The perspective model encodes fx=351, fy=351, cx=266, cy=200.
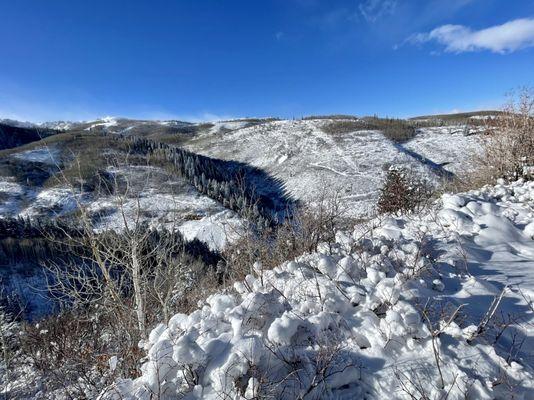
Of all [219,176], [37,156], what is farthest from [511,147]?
[37,156]

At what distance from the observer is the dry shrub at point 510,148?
449 inches

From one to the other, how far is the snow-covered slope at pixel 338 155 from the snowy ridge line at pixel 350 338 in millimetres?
51218

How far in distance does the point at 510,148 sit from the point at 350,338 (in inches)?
449

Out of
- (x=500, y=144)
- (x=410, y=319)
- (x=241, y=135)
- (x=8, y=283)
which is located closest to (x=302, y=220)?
(x=410, y=319)

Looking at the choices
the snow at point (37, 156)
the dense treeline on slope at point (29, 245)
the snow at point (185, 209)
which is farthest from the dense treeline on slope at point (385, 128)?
the snow at point (37, 156)

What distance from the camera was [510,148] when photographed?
1180 cm

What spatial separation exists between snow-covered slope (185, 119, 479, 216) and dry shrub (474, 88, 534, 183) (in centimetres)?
4175

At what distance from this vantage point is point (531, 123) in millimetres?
12312

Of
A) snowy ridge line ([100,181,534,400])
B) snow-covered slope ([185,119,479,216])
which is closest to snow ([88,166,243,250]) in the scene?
Answer: snow-covered slope ([185,119,479,216])

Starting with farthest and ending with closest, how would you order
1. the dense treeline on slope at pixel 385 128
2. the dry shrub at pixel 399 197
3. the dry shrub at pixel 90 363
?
the dense treeline on slope at pixel 385 128 → the dry shrub at pixel 399 197 → the dry shrub at pixel 90 363

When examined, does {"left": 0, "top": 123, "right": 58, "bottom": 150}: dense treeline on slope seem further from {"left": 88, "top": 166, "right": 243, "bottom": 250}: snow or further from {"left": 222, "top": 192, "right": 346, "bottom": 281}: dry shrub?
{"left": 222, "top": 192, "right": 346, "bottom": 281}: dry shrub

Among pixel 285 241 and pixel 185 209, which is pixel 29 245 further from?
pixel 285 241

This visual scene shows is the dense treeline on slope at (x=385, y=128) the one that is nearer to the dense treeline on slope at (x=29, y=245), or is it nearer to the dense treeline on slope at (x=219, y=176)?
the dense treeline on slope at (x=219, y=176)

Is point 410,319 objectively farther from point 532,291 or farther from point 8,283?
point 8,283
